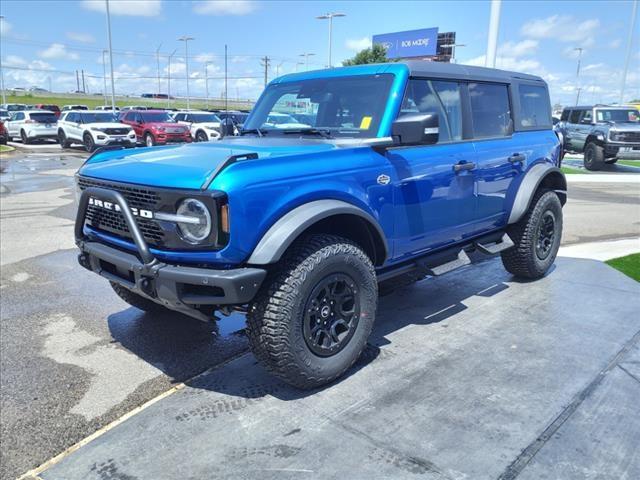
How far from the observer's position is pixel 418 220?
3.81m

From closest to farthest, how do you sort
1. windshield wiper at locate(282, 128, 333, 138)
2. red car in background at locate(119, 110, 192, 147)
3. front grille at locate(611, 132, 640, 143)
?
windshield wiper at locate(282, 128, 333, 138) < front grille at locate(611, 132, 640, 143) < red car in background at locate(119, 110, 192, 147)

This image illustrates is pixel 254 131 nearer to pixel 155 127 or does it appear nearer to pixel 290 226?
pixel 290 226

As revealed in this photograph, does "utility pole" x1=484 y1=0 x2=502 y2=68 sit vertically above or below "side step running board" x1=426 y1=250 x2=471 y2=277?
above

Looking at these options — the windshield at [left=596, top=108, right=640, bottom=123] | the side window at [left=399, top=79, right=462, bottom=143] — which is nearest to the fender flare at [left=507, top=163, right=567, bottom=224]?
the side window at [left=399, top=79, right=462, bottom=143]

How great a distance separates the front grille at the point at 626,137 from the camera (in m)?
16.0

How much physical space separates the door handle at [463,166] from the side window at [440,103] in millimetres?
219

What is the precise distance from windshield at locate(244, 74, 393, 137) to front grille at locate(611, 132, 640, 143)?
1537 centimetres

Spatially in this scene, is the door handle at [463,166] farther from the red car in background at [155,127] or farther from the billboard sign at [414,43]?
the billboard sign at [414,43]

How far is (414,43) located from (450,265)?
193 feet

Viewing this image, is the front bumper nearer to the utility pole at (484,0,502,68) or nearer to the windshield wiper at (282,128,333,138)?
the windshield wiper at (282,128,333,138)

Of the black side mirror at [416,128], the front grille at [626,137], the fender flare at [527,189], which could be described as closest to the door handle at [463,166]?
the black side mirror at [416,128]

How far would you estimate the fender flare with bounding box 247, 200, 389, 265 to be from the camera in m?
2.78

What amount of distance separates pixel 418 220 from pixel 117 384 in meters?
2.36

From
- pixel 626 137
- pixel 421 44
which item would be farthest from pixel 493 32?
pixel 421 44
